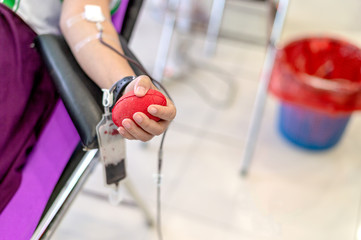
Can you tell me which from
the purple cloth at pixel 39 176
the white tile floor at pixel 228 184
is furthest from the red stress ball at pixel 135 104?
the white tile floor at pixel 228 184

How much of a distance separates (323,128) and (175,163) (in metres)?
0.57

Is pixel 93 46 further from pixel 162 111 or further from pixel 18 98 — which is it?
pixel 162 111

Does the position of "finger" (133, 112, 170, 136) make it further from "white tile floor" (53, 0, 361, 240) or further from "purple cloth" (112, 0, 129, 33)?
"white tile floor" (53, 0, 361, 240)

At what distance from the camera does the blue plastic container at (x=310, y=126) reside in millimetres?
1471

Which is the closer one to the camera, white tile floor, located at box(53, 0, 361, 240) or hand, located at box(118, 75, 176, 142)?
hand, located at box(118, 75, 176, 142)

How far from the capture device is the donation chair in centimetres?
79

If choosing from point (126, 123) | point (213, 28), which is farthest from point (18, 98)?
point (213, 28)

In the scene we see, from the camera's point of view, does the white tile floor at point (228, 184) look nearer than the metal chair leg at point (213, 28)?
Yes

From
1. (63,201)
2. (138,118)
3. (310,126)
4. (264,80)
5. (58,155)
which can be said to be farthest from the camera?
(310,126)

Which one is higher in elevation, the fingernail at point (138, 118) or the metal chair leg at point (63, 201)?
the fingernail at point (138, 118)

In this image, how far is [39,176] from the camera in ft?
2.90

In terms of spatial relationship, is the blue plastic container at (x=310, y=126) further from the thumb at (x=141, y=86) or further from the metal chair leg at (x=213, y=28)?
the thumb at (x=141, y=86)

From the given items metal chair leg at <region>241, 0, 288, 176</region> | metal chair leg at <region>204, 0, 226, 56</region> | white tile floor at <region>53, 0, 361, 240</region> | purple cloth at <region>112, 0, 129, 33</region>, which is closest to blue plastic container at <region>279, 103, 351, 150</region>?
white tile floor at <region>53, 0, 361, 240</region>

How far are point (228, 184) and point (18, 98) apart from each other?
84 centimetres
